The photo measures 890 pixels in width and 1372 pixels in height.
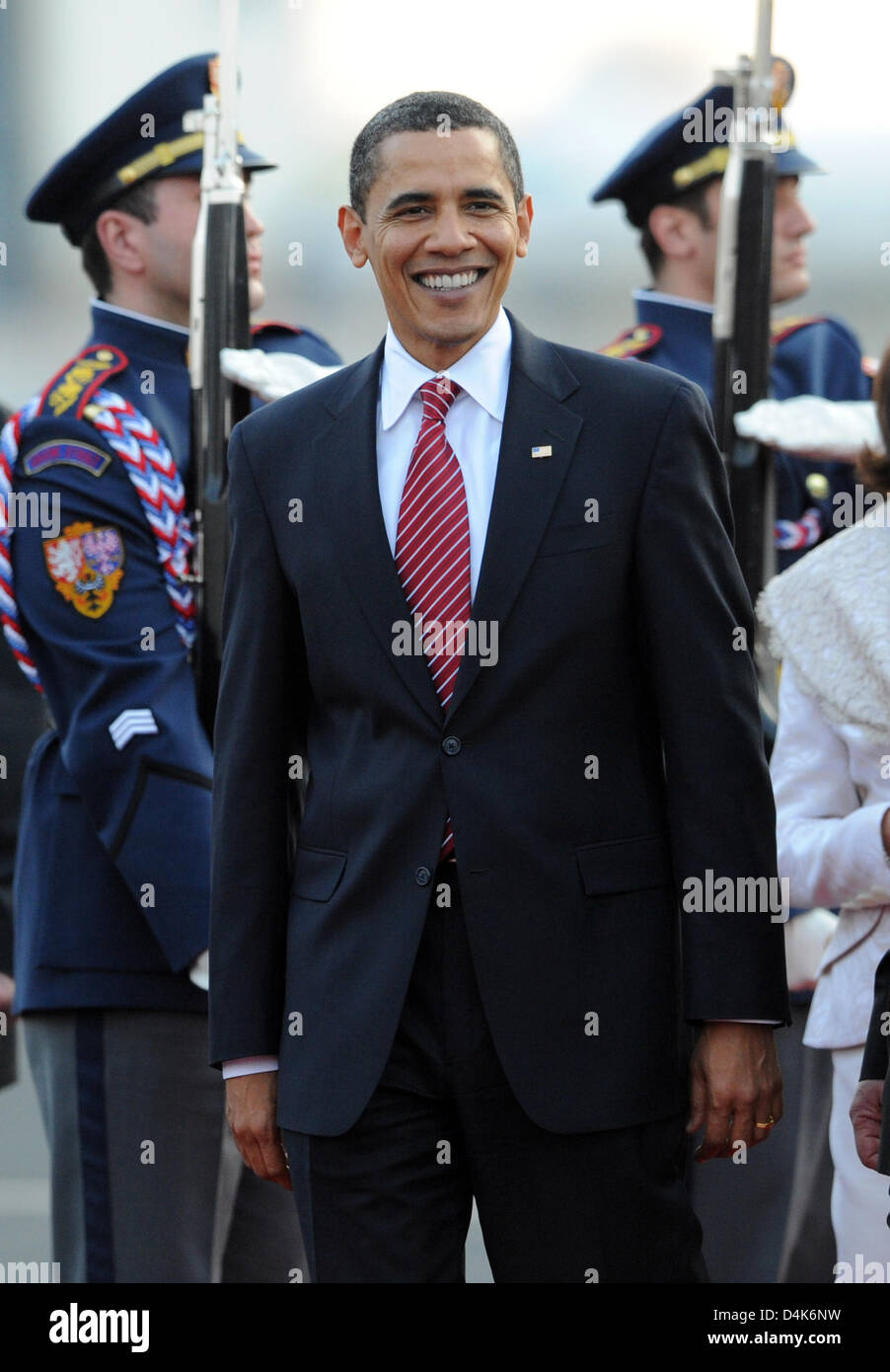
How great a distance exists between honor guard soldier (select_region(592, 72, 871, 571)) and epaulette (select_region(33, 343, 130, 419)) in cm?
76

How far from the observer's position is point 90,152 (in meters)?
3.01

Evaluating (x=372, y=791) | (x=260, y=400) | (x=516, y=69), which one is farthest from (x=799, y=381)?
(x=372, y=791)

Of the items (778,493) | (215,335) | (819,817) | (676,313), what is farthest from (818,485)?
(215,335)

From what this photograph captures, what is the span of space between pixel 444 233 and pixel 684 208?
997 millimetres

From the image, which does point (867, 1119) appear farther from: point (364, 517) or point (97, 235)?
point (97, 235)

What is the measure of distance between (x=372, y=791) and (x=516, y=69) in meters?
1.37

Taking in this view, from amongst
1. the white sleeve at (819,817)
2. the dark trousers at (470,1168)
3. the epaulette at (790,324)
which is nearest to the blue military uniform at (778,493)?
the epaulette at (790,324)

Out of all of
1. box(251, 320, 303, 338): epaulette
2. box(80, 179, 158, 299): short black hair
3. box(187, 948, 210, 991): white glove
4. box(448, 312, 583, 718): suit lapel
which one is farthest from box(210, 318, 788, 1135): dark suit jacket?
box(80, 179, 158, 299): short black hair

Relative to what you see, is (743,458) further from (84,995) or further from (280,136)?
(84,995)

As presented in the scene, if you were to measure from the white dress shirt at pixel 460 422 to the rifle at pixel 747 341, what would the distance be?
82cm

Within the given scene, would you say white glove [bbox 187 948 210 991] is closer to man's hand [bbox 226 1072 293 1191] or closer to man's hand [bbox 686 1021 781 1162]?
man's hand [bbox 226 1072 293 1191]

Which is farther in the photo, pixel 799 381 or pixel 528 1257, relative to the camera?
pixel 799 381

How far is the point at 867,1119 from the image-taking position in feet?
7.33

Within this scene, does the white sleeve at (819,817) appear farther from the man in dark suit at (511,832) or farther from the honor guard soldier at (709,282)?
the honor guard soldier at (709,282)
